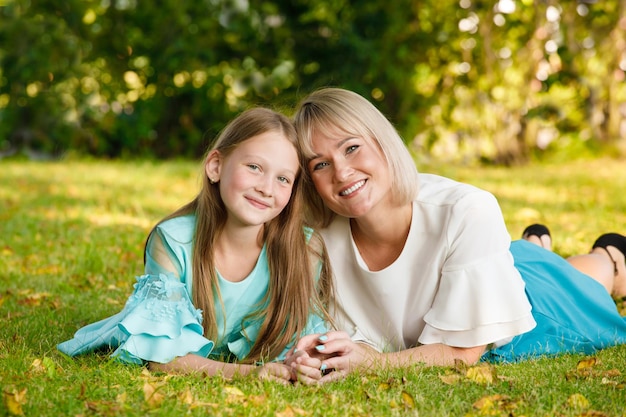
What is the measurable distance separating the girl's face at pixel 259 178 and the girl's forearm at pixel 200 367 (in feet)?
1.89

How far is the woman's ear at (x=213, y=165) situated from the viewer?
11.1 ft

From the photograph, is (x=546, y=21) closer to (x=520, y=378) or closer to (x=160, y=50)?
(x=160, y=50)

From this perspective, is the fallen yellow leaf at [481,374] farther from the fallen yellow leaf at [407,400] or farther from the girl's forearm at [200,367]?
the girl's forearm at [200,367]

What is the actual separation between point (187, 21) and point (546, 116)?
499 centimetres

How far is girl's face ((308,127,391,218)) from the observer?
325 cm

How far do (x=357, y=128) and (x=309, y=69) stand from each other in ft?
27.9

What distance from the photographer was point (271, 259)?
3.43m

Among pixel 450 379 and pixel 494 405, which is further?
pixel 450 379

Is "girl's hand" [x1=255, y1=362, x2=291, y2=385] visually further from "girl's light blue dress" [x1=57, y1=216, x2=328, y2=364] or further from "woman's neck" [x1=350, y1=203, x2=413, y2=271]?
"woman's neck" [x1=350, y1=203, x2=413, y2=271]

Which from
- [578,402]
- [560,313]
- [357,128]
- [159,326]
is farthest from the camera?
[560,313]

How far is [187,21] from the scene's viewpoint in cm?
1113

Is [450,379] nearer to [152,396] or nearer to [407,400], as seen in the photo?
[407,400]

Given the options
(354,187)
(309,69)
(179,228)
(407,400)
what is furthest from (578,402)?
(309,69)

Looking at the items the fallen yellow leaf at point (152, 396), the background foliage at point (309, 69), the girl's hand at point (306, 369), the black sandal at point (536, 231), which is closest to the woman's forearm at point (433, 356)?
the girl's hand at point (306, 369)
